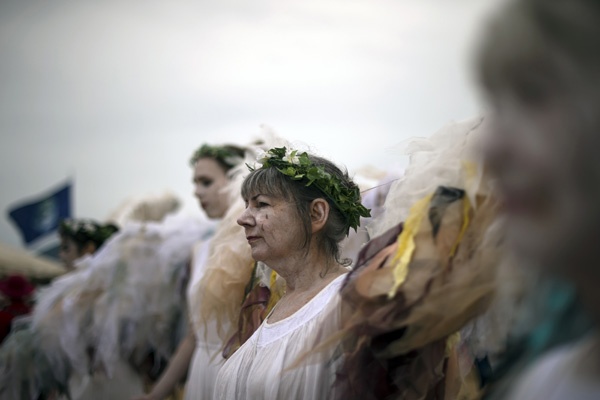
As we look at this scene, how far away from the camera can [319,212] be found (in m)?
3.32

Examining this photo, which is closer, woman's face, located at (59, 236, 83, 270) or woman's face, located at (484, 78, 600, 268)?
woman's face, located at (484, 78, 600, 268)

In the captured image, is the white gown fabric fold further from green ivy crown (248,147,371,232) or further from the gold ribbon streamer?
the gold ribbon streamer

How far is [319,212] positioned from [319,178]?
15 centimetres

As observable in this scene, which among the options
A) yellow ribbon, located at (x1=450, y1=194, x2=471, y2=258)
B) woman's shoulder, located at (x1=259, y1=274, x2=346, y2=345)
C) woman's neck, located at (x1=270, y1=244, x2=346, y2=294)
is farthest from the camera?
woman's neck, located at (x1=270, y1=244, x2=346, y2=294)

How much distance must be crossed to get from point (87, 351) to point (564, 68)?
5.78 m

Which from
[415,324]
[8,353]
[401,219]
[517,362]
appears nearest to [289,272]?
[401,219]

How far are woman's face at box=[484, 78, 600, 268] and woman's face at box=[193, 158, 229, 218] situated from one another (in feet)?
14.8

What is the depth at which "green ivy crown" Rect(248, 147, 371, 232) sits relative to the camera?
3326 millimetres

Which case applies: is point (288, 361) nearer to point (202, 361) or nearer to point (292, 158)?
point (292, 158)

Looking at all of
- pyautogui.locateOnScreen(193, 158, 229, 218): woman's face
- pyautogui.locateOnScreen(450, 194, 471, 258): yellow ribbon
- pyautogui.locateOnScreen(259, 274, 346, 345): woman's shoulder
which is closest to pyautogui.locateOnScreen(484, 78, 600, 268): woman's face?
pyautogui.locateOnScreen(450, 194, 471, 258): yellow ribbon

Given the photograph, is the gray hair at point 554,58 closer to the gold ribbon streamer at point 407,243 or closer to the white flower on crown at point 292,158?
the gold ribbon streamer at point 407,243

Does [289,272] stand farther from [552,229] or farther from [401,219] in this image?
[552,229]

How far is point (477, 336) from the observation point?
9.54 ft

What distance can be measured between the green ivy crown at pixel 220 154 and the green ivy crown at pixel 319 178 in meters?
2.49
